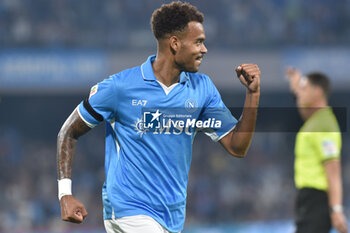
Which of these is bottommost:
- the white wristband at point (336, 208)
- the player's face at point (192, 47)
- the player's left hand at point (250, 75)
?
the white wristband at point (336, 208)

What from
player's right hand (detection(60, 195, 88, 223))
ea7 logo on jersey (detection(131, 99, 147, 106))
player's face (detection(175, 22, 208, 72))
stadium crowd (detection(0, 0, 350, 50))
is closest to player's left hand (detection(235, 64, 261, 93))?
player's face (detection(175, 22, 208, 72))

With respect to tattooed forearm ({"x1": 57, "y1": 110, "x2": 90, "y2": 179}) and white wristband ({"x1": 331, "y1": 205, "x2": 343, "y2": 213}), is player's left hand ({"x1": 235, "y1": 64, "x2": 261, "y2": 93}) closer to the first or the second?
tattooed forearm ({"x1": 57, "y1": 110, "x2": 90, "y2": 179})

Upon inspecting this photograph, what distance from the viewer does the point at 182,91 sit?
141 inches

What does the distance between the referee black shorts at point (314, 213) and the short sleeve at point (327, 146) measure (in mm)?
321

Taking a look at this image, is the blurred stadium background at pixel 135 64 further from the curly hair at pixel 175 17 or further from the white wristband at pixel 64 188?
the curly hair at pixel 175 17

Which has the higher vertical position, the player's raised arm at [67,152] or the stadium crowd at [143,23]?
the stadium crowd at [143,23]

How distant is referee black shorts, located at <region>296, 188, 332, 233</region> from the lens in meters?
5.35

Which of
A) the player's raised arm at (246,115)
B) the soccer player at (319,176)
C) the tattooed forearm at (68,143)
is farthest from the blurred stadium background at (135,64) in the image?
the player's raised arm at (246,115)

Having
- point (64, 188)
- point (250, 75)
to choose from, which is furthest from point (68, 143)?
point (250, 75)

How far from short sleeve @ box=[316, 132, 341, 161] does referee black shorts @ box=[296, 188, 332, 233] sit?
32 cm

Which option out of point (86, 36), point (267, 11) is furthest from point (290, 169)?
point (86, 36)

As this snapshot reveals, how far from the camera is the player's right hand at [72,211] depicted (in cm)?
322

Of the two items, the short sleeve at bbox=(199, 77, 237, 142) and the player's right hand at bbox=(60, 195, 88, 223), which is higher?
the short sleeve at bbox=(199, 77, 237, 142)

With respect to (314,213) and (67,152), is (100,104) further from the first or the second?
(314,213)
